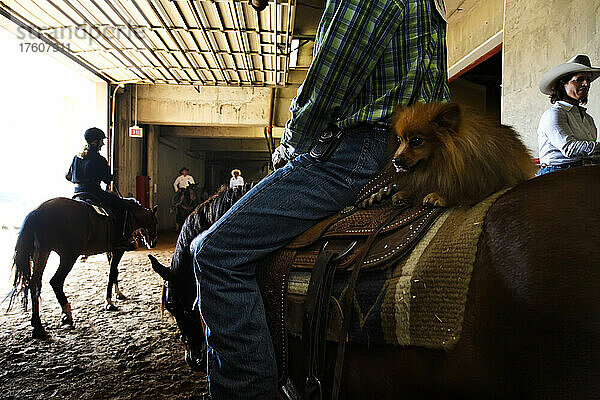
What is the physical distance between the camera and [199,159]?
22.8 meters

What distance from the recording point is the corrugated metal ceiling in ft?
20.6

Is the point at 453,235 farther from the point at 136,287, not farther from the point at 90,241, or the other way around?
the point at 136,287

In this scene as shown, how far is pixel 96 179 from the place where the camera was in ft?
19.0

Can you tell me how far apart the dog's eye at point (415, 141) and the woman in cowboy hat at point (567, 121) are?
2.49 meters

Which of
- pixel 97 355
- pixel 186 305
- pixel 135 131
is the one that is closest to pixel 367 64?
pixel 186 305

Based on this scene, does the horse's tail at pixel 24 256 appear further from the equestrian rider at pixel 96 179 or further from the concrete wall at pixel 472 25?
the concrete wall at pixel 472 25

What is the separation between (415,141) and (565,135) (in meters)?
2.58

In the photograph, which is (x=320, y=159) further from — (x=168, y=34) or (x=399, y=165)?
(x=168, y=34)

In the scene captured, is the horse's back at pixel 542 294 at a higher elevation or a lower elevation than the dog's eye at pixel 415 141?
lower

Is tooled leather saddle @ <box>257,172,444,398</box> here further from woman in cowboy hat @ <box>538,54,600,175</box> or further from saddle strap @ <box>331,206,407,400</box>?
woman in cowboy hat @ <box>538,54,600,175</box>

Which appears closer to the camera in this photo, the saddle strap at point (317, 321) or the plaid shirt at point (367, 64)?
the saddle strap at point (317, 321)

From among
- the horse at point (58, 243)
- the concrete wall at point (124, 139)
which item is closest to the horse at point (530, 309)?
the horse at point (58, 243)

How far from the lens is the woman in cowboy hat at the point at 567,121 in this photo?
3230 mm

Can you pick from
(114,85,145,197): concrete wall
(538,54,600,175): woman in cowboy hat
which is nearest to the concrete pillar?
(114,85,145,197): concrete wall
